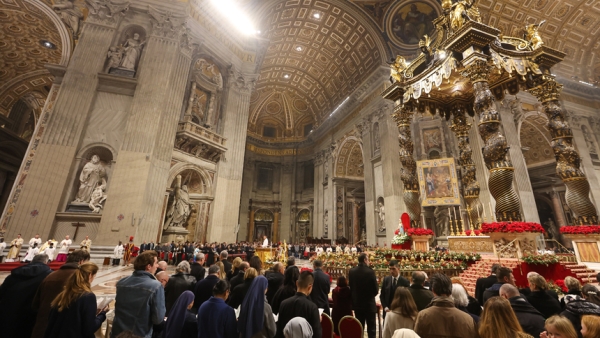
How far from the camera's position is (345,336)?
2.31 meters

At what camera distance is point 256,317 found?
7.02ft

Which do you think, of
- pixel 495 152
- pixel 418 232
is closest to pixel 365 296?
pixel 495 152

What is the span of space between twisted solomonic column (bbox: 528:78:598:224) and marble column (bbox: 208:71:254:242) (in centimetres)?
1226

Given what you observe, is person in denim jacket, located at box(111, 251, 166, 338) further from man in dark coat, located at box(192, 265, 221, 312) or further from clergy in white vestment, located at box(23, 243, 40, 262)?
clergy in white vestment, located at box(23, 243, 40, 262)

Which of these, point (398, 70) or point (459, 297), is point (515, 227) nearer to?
point (459, 297)

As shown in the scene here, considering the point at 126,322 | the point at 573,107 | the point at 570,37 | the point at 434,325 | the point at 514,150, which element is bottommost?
the point at 126,322

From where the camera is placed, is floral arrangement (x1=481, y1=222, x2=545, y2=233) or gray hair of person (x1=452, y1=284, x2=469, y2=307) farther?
floral arrangement (x1=481, y1=222, x2=545, y2=233)

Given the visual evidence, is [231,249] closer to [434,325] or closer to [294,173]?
[434,325]

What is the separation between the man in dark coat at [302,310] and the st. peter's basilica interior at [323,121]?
638cm

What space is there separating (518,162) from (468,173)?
23.5 feet

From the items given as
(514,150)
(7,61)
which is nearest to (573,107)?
(514,150)

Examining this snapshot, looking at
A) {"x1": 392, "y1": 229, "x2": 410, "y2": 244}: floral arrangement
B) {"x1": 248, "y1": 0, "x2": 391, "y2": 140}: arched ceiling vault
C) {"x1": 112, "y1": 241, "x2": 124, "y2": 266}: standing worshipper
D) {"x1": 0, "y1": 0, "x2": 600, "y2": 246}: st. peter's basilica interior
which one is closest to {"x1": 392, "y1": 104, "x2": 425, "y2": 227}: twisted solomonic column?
{"x1": 0, "y1": 0, "x2": 600, "y2": 246}: st. peter's basilica interior

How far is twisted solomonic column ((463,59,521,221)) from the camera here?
626cm

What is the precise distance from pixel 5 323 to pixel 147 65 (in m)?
11.9
